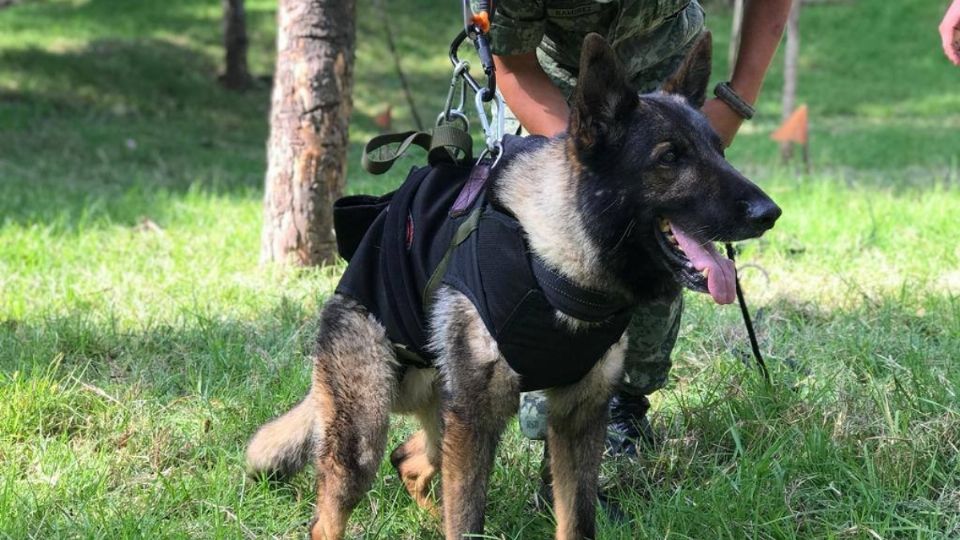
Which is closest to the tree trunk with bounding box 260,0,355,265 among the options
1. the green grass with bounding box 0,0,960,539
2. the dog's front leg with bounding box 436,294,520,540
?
the green grass with bounding box 0,0,960,539

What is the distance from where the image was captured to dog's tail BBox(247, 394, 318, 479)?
3.12 meters

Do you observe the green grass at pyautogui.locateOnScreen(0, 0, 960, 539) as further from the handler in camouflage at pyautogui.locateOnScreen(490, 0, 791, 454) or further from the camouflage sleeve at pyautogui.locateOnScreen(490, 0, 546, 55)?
the camouflage sleeve at pyautogui.locateOnScreen(490, 0, 546, 55)

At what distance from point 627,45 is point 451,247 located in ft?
3.45

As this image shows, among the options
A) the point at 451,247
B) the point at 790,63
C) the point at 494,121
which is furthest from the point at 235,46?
the point at 451,247

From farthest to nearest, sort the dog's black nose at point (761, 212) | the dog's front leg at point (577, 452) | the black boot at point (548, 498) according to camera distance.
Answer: the black boot at point (548, 498) < the dog's front leg at point (577, 452) < the dog's black nose at point (761, 212)

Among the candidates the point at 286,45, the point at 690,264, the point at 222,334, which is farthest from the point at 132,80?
the point at 690,264

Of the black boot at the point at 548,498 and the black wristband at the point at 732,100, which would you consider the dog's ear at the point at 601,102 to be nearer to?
the black wristband at the point at 732,100

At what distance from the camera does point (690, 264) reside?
2398 millimetres

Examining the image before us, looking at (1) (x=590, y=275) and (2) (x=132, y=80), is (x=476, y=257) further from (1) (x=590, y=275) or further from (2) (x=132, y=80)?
(2) (x=132, y=80)

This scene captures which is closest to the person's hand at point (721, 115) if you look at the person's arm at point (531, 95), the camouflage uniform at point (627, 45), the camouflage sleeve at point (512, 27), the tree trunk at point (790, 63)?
the camouflage uniform at point (627, 45)

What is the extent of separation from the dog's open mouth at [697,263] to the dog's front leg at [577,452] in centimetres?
41

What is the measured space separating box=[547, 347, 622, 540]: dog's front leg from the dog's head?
42cm

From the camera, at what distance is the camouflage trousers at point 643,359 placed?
3.20 meters

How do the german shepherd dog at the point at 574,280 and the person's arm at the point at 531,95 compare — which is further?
the person's arm at the point at 531,95
